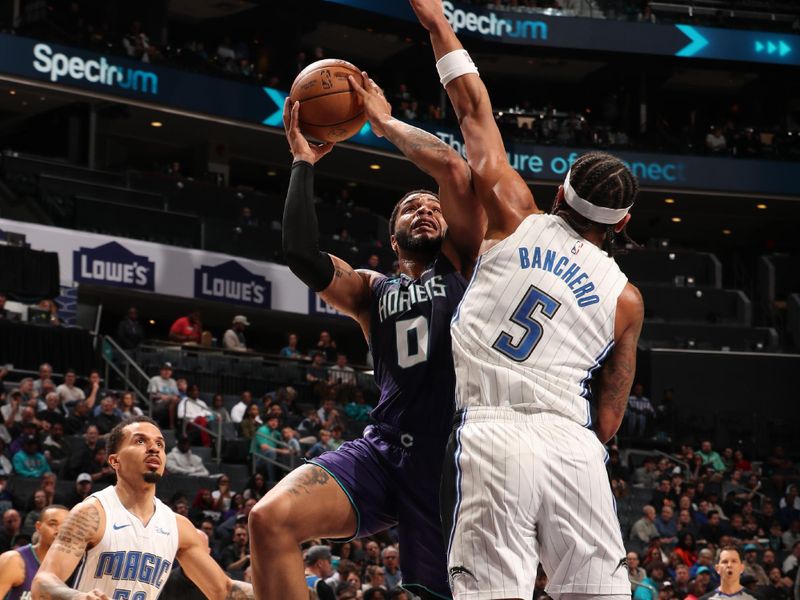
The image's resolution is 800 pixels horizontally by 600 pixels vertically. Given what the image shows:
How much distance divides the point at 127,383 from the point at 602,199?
1608 cm

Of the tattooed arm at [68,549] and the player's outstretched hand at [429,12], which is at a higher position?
the player's outstretched hand at [429,12]

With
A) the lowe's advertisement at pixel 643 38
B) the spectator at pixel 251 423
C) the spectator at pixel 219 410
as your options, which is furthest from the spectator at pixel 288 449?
the lowe's advertisement at pixel 643 38

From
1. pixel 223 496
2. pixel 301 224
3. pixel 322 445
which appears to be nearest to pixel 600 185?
pixel 301 224

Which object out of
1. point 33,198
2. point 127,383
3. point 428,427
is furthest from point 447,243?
point 33,198

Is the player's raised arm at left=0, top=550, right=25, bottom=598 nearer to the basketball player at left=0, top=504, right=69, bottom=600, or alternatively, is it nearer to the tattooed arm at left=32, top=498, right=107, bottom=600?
the basketball player at left=0, top=504, right=69, bottom=600

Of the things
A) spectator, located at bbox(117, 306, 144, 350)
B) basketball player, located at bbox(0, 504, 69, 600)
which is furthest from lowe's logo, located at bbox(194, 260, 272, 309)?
basketball player, located at bbox(0, 504, 69, 600)

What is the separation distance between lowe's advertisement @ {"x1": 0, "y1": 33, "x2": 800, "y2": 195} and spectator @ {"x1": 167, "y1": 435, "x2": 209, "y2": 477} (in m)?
9.06

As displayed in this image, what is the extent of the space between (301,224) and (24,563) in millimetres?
3444

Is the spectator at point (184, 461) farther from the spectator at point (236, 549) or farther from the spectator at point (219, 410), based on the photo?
the spectator at point (236, 549)

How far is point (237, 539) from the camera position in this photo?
13.6 meters

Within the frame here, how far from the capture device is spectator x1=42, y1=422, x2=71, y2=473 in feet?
49.1

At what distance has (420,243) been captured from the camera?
548cm

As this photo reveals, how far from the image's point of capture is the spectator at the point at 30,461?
14523 mm

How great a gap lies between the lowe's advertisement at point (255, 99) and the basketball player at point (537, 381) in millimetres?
19449
